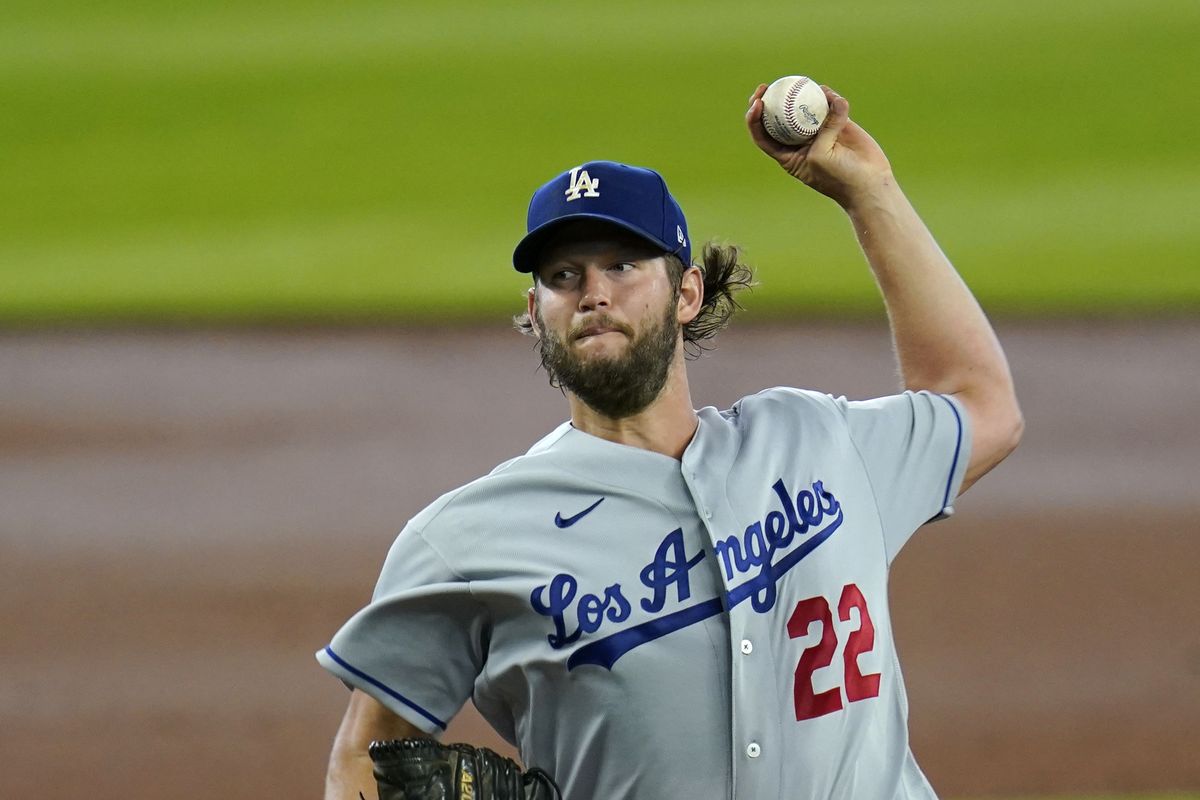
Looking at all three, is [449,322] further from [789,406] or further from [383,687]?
[383,687]

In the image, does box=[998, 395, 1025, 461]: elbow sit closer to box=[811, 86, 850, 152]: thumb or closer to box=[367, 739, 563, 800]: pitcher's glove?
box=[811, 86, 850, 152]: thumb

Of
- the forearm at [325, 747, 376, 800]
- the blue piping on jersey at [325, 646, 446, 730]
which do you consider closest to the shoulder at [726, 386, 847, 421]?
the blue piping on jersey at [325, 646, 446, 730]

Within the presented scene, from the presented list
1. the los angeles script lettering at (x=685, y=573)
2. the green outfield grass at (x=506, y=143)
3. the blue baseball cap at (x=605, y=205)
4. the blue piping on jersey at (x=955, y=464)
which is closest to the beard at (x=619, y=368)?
the blue baseball cap at (x=605, y=205)

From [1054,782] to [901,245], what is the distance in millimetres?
2448

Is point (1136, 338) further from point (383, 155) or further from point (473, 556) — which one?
point (473, 556)

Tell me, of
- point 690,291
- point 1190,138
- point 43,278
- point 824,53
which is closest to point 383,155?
point 43,278

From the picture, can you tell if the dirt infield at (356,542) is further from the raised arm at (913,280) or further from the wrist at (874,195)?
the wrist at (874,195)

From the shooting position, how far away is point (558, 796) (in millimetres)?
2041

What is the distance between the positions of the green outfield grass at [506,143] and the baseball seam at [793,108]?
3550 mm

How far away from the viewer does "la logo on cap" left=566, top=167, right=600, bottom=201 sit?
2178mm

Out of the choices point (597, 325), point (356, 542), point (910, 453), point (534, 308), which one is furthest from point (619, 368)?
point (356, 542)

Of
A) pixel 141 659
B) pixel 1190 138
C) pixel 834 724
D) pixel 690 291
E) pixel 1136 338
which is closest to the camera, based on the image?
pixel 834 724

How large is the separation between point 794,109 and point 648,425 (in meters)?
0.54

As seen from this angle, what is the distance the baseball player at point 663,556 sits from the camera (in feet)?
6.57
